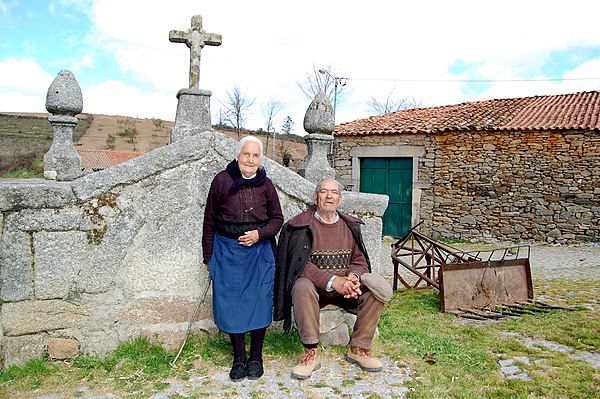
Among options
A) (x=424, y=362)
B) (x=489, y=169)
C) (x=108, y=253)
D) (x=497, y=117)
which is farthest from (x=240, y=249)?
(x=497, y=117)

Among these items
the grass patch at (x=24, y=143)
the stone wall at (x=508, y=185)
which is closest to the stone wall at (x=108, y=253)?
the stone wall at (x=508, y=185)

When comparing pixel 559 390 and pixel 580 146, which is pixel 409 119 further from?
pixel 559 390

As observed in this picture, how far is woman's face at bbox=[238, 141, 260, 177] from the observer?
310cm

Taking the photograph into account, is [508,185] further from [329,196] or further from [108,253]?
[108,253]

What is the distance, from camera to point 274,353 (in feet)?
11.4

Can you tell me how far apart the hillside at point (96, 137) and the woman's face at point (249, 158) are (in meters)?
17.9

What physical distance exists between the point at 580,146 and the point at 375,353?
1041cm

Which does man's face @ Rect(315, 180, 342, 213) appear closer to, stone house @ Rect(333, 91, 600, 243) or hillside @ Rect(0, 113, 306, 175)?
stone house @ Rect(333, 91, 600, 243)

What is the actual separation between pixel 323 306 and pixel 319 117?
1.88 meters

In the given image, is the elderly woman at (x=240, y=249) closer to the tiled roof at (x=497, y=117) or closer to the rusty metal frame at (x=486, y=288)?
the rusty metal frame at (x=486, y=288)

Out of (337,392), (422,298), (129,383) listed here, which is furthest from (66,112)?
(422,298)

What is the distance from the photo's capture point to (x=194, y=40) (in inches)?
174

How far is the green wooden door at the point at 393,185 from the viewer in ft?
43.2

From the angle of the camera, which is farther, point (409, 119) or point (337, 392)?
point (409, 119)
